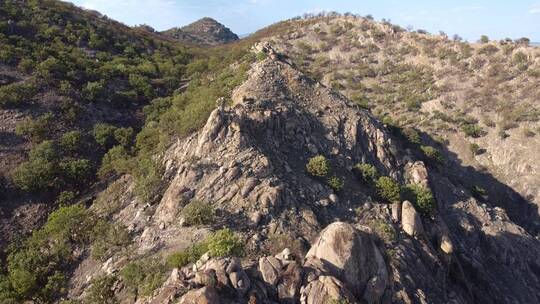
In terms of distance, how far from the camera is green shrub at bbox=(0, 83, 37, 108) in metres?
41.4

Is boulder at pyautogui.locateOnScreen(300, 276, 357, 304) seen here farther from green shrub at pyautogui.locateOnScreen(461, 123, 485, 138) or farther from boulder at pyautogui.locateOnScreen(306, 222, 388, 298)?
green shrub at pyautogui.locateOnScreen(461, 123, 485, 138)

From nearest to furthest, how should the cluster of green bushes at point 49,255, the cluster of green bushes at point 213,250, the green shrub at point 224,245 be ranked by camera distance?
1. the green shrub at point 224,245
2. the cluster of green bushes at point 213,250
3. the cluster of green bushes at point 49,255

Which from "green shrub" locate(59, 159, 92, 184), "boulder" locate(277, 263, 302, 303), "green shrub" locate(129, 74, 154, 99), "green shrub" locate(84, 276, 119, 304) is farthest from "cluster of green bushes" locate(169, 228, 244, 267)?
"green shrub" locate(129, 74, 154, 99)

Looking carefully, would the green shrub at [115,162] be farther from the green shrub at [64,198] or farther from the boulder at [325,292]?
the boulder at [325,292]

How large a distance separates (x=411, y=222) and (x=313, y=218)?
8072 millimetres

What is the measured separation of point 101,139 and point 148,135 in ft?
18.3

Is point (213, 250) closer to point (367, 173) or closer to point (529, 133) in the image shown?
point (367, 173)

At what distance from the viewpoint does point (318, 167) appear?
103ft

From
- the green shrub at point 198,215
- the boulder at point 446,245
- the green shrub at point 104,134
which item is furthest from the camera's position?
the green shrub at point 104,134

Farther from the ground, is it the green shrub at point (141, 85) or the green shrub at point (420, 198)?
the green shrub at point (141, 85)

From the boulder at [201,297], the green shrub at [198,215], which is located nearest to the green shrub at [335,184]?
the green shrub at [198,215]

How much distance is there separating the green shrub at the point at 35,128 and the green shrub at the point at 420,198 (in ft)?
116

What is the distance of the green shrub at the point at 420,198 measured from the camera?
33.2 metres

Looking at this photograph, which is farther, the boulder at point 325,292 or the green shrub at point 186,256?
the green shrub at point 186,256
